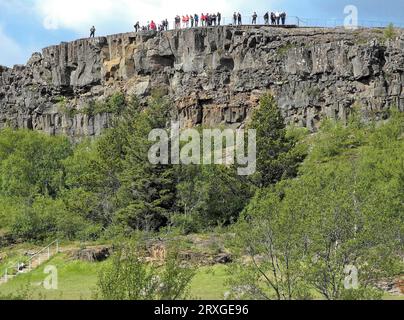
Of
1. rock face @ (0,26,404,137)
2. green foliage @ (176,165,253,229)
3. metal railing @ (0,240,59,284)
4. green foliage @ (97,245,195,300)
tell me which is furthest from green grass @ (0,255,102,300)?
rock face @ (0,26,404,137)

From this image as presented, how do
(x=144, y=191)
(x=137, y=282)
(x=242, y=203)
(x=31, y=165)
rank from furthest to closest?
(x=31, y=165), (x=242, y=203), (x=144, y=191), (x=137, y=282)

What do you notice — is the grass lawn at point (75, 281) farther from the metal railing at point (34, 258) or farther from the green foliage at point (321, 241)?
the green foliage at point (321, 241)

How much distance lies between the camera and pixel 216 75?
87.6 meters

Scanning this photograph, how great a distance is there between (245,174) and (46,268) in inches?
737

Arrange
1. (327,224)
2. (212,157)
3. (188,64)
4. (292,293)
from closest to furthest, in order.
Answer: (292,293), (327,224), (212,157), (188,64)

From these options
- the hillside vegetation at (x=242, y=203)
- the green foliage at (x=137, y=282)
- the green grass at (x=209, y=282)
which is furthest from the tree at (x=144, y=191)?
the green foliage at (x=137, y=282)

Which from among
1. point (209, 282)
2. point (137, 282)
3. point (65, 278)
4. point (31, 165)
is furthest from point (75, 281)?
point (31, 165)

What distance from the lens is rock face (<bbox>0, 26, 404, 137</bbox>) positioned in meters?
79.2

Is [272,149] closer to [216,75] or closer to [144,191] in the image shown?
[144,191]

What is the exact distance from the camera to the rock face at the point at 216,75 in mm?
79250

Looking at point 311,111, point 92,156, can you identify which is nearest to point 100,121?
point 92,156

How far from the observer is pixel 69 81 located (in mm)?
98625

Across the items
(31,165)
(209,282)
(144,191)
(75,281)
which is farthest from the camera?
(31,165)

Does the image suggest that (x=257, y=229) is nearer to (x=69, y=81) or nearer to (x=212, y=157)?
(x=212, y=157)
